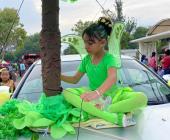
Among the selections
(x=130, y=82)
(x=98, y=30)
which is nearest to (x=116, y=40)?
(x=98, y=30)

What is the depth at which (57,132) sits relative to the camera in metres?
2.78

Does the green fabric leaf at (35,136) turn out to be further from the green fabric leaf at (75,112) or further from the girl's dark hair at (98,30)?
the girl's dark hair at (98,30)

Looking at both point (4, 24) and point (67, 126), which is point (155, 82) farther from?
point (4, 24)

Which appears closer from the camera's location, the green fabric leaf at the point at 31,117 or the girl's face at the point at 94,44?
the green fabric leaf at the point at 31,117

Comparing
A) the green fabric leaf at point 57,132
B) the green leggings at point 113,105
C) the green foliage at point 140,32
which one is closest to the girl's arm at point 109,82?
the green leggings at point 113,105

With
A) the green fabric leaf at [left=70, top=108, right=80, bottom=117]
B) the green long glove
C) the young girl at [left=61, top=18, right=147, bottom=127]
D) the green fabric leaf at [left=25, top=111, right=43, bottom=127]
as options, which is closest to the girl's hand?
the young girl at [left=61, top=18, right=147, bottom=127]

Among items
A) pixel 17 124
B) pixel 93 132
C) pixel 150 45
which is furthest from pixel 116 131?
pixel 150 45

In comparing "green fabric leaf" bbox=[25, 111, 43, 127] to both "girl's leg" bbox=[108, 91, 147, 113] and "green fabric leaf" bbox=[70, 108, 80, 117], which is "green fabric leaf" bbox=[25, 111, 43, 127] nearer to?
"green fabric leaf" bbox=[70, 108, 80, 117]

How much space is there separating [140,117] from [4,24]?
5495 mm

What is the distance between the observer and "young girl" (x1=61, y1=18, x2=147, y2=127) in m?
2.93

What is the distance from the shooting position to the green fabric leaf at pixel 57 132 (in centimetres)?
275

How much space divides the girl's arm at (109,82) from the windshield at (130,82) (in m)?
0.66

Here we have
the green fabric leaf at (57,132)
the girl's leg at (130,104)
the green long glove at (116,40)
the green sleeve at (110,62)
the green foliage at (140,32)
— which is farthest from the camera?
the green foliage at (140,32)

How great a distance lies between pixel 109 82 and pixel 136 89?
1.06 m
